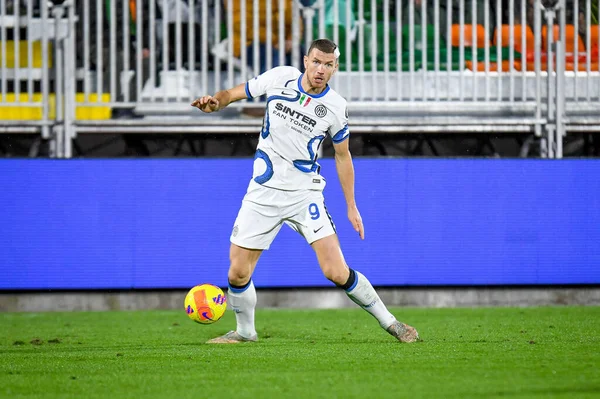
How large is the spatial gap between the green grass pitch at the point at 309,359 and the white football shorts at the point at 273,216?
783 millimetres

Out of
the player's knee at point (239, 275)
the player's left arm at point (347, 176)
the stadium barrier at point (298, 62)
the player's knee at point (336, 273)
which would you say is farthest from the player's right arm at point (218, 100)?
the stadium barrier at point (298, 62)

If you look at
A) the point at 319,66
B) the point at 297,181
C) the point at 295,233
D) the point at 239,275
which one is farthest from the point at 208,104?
the point at 295,233

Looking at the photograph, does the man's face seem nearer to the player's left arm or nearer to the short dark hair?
the short dark hair

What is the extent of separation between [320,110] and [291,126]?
237mm

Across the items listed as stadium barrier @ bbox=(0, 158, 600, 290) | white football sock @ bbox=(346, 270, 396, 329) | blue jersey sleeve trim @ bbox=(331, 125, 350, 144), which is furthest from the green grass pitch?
blue jersey sleeve trim @ bbox=(331, 125, 350, 144)

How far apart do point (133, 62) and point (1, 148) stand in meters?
1.89

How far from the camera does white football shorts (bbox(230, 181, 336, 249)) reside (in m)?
7.95

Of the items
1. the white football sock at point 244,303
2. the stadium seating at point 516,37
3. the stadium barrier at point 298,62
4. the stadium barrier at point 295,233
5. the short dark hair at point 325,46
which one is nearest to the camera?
the short dark hair at point 325,46

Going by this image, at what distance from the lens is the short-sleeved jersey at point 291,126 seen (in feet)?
25.8

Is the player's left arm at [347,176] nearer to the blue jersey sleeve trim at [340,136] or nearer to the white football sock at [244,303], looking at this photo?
the blue jersey sleeve trim at [340,136]

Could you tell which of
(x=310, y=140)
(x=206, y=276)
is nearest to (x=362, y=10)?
(x=206, y=276)

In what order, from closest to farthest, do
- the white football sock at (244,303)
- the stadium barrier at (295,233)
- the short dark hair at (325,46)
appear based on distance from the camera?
1. the short dark hair at (325,46)
2. the white football sock at (244,303)
3. the stadium barrier at (295,233)

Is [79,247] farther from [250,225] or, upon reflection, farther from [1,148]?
[250,225]

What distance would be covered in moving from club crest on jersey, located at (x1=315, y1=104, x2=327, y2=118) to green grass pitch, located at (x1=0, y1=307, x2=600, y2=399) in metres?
1.66
